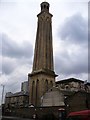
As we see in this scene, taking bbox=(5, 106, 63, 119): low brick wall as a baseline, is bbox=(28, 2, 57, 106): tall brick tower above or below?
above

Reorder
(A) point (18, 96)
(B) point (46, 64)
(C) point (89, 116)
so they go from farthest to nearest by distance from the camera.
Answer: (A) point (18, 96) < (B) point (46, 64) < (C) point (89, 116)

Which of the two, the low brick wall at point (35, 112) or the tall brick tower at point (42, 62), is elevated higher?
the tall brick tower at point (42, 62)

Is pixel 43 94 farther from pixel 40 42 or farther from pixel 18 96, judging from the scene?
pixel 18 96

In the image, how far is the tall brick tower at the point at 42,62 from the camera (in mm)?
66438

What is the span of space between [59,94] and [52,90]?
3.99 metres

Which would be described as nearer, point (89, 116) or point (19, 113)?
point (89, 116)

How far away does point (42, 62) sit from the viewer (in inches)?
2731

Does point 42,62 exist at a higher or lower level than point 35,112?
higher

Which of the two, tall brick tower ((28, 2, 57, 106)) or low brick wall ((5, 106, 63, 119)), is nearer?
low brick wall ((5, 106, 63, 119))

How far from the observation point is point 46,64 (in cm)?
6988

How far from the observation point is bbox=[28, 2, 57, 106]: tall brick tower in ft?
218

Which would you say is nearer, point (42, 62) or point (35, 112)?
point (35, 112)

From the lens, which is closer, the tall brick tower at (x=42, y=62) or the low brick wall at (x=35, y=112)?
the low brick wall at (x=35, y=112)

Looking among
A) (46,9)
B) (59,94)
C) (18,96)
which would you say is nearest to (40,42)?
(46,9)
